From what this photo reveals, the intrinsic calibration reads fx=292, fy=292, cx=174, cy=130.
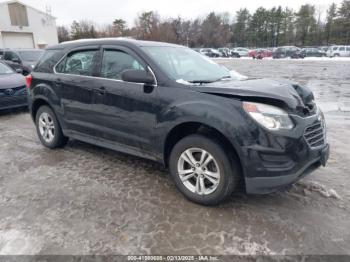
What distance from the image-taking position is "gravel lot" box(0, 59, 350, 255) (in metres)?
2.54

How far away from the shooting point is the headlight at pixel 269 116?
2695 mm

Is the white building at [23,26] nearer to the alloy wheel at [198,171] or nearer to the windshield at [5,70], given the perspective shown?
the windshield at [5,70]

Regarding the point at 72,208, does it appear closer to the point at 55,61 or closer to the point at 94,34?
the point at 55,61

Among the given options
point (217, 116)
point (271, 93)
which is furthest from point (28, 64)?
point (271, 93)

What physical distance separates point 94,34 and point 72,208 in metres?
56.9

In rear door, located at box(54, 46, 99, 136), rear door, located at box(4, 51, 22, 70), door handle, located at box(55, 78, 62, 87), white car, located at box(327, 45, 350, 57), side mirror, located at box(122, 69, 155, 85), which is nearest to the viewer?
side mirror, located at box(122, 69, 155, 85)

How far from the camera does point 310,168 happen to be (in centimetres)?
292

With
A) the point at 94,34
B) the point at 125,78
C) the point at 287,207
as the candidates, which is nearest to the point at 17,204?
the point at 125,78

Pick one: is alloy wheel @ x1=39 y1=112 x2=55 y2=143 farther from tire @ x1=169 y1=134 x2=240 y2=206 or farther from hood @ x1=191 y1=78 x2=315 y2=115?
hood @ x1=191 y1=78 x2=315 y2=115

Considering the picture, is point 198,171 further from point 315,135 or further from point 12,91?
point 12,91

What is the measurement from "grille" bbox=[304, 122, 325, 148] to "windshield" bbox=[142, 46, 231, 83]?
49.8 inches

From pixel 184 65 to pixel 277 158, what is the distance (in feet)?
5.87

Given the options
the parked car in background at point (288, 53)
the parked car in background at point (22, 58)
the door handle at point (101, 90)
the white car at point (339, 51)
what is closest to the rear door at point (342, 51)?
the white car at point (339, 51)

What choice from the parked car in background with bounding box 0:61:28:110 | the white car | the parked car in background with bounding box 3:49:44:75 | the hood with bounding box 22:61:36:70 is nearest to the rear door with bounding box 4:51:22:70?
the parked car in background with bounding box 3:49:44:75
